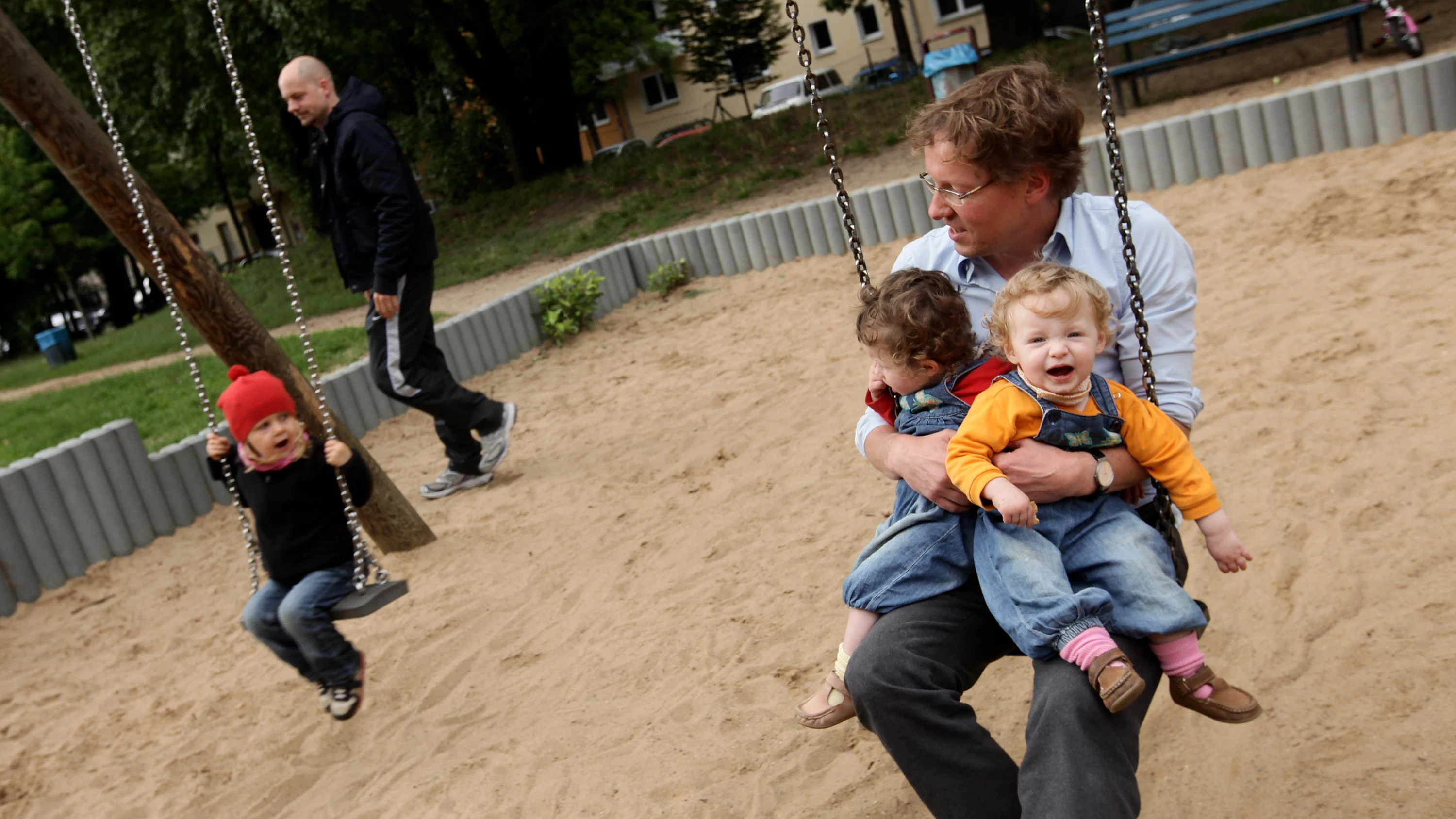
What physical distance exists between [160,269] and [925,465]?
3532 millimetres

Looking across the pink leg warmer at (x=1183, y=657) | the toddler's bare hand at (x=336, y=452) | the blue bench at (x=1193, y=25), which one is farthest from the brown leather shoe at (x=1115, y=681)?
the blue bench at (x=1193, y=25)

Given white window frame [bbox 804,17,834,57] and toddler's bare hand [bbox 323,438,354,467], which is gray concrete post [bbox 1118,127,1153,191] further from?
white window frame [bbox 804,17,834,57]

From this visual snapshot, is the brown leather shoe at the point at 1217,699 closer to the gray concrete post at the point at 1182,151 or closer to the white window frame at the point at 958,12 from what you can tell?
the gray concrete post at the point at 1182,151

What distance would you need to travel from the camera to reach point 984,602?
7.32 feet

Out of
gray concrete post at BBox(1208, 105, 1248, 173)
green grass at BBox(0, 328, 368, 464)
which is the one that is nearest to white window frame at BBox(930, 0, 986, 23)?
gray concrete post at BBox(1208, 105, 1248, 173)

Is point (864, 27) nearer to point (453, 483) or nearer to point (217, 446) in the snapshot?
point (453, 483)

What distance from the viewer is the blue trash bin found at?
47.5 ft

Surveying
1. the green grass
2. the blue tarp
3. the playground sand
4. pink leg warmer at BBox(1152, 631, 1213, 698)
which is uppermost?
the blue tarp

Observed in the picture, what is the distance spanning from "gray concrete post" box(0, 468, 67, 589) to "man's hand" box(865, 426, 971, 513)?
4.92 metres

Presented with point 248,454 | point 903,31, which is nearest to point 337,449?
point 248,454

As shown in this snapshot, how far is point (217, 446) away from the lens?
3.67 metres

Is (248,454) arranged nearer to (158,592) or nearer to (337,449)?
(337,449)

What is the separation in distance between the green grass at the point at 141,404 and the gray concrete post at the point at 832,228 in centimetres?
390

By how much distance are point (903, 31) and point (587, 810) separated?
22.5 metres
